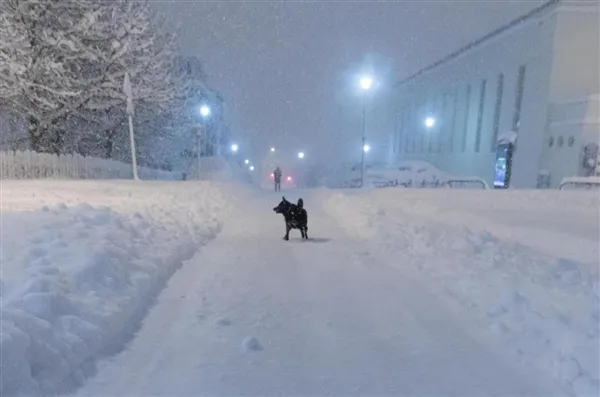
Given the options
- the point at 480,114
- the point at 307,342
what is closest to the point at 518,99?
the point at 480,114

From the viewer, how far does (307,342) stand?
172 inches

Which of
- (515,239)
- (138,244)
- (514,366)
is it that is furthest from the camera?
(515,239)

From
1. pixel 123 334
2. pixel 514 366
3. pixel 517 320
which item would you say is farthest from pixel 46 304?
pixel 517 320

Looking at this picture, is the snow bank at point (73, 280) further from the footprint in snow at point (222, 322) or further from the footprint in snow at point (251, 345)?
the footprint in snow at point (251, 345)

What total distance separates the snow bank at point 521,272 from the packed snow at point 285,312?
0.08 ft

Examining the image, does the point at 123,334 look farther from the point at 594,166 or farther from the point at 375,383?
the point at 594,166

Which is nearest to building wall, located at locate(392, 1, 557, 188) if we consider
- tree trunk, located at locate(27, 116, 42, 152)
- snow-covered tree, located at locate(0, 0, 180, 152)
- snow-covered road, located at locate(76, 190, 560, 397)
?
snow-covered tree, located at locate(0, 0, 180, 152)

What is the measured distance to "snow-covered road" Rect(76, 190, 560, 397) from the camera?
3564mm

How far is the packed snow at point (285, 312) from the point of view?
11.8 ft

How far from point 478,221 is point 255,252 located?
22.3ft

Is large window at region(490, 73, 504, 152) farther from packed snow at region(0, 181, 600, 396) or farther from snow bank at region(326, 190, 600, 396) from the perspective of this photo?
packed snow at region(0, 181, 600, 396)

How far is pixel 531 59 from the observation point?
1549 inches

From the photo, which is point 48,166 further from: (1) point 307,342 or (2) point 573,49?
(2) point 573,49

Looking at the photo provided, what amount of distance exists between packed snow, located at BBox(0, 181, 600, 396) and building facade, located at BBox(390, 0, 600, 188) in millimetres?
28315
